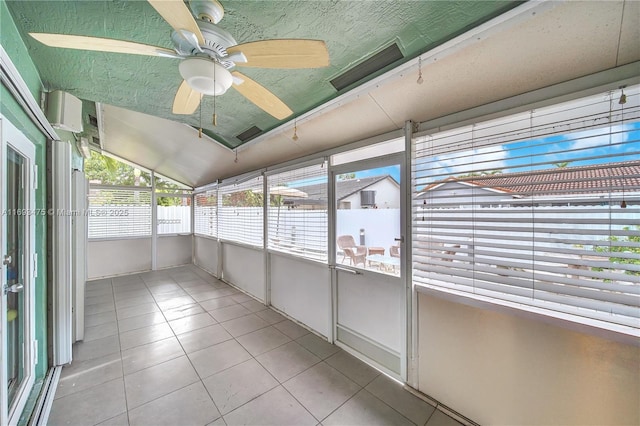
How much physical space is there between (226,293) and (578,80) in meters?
4.84

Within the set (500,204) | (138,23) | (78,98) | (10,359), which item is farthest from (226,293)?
(500,204)

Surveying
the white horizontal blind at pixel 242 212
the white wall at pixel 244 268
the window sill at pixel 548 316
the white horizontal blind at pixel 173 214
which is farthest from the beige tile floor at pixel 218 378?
the white horizontal blind at pixel 173 214

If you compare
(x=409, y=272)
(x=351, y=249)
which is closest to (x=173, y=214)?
(x=351, y=249)

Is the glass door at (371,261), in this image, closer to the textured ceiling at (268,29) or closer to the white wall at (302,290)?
the white wall at (302,290)

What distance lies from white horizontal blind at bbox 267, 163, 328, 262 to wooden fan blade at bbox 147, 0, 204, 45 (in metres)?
1.97

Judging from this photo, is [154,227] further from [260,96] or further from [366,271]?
[260,96]

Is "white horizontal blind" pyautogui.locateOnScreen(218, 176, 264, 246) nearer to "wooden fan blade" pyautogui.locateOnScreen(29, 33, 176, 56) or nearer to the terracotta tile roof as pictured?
"wooden fan blade" pyautogui.locateOnScreen(29, 33, 176, 56)

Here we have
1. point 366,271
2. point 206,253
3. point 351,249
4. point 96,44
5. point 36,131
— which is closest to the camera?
point 96,44

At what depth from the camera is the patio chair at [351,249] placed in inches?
97.7

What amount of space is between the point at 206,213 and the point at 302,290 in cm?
392

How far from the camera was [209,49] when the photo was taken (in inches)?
44.4

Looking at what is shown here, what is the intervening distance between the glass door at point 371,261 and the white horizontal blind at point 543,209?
0.29 m

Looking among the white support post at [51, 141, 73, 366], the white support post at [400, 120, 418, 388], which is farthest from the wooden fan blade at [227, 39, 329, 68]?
the white support post at [51, 141, 73, 366]

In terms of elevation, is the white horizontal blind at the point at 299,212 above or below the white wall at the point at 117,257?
above
